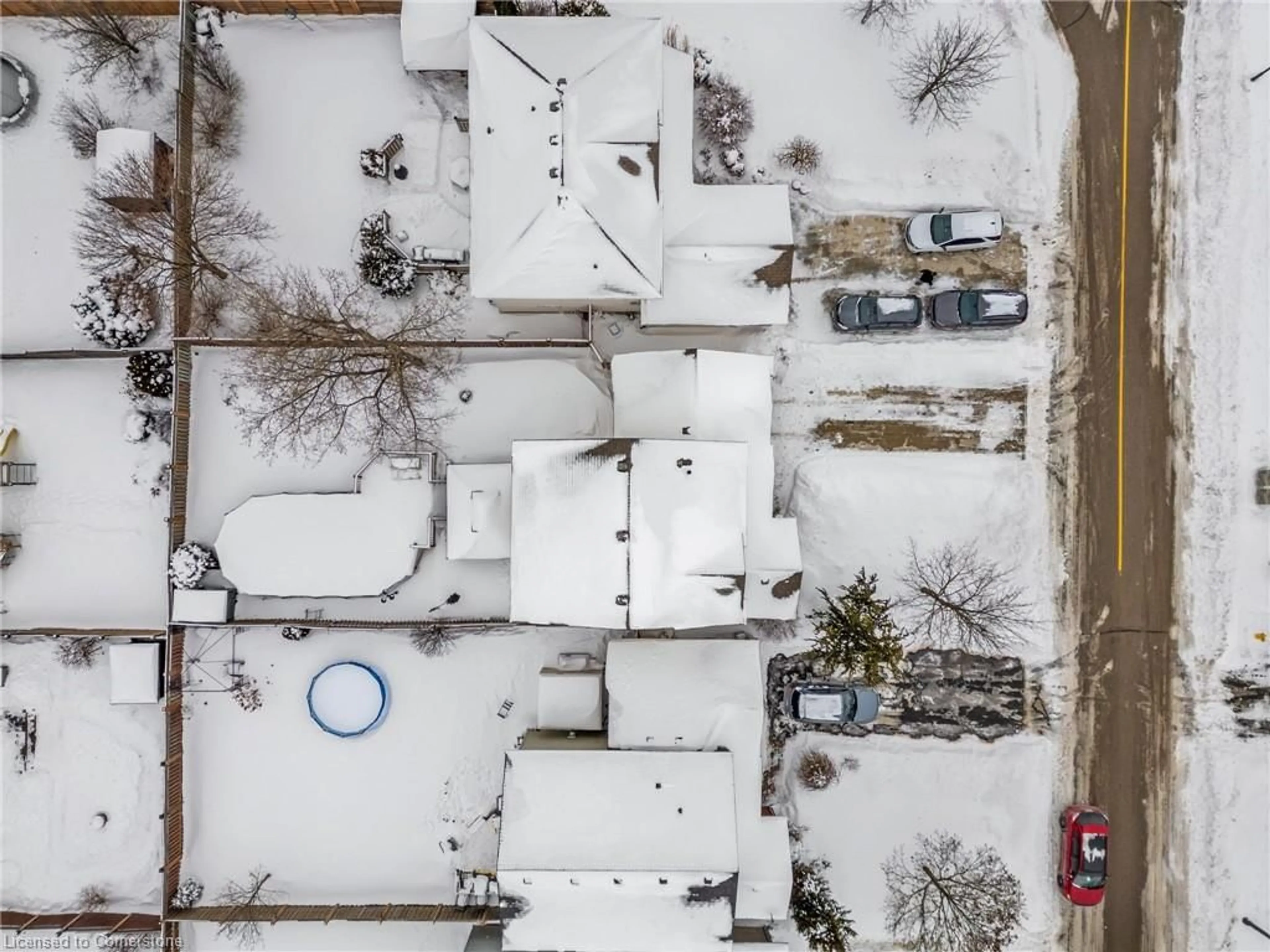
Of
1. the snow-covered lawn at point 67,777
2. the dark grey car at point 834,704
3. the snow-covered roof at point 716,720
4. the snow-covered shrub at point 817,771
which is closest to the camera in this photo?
the snow-covered roof at point 716,720

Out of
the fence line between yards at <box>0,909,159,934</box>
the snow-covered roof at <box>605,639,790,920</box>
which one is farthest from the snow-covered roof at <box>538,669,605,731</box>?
the fence line between yards at <box>0,909,159,934</box>

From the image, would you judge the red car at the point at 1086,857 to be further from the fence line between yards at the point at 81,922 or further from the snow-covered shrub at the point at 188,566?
the fence line between yards at the point at 81,922

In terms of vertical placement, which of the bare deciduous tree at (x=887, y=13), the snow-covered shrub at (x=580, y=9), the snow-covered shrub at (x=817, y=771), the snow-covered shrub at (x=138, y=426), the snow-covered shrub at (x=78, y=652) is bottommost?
the snow-covered shrub at (x=817, y=771)

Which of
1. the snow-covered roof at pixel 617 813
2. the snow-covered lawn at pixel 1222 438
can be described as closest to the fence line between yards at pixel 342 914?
the snow-covered roof at pixel 617 813

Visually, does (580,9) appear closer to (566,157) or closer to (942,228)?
(566,157)

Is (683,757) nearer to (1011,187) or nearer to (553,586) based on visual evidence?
(553,586)

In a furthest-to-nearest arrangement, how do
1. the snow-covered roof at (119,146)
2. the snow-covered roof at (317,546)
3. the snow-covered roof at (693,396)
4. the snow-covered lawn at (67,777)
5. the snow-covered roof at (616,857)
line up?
the snow-covered lawn at (67,777), the snow-covered roof at (317,546), the snow-covered roof at (119,146), the snow-covered roof at (693,396), the snow-covered roof at (616,857)

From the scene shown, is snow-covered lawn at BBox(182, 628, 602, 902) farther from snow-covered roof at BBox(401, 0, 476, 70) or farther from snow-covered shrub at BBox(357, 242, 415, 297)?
snow-covered roof at BBox(401, 0, 476, 70)
